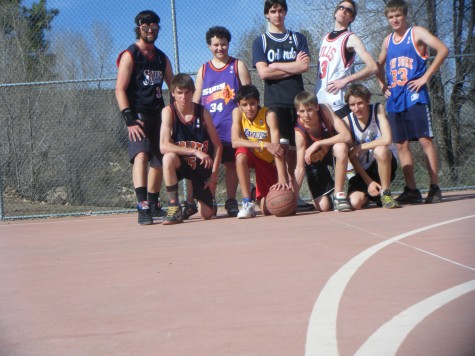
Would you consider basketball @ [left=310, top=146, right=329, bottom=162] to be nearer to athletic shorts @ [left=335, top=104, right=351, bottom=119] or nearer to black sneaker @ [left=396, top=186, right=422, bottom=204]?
athletic shorts @ [left=335, top=104, right=351, bottom=119]

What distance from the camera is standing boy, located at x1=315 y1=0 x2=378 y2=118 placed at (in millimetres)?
6754

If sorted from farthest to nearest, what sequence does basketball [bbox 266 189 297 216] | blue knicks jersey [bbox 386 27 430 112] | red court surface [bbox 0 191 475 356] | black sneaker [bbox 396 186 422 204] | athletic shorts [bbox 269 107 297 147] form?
black sneaker [bbox 396 186 422 204] < athletic shorts [bbox 269 107 297 147] < blue knicks jersey [bbox 386 27 430 112] < basketball [bbox 266 189 297 216] < red court surface [bbox 0 191 475 356]

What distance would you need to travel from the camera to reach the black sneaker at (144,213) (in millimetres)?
6641

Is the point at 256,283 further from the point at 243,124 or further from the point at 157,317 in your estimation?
the point at 243,124

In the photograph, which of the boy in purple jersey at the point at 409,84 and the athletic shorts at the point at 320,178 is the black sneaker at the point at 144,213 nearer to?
the athletic shorts at the point at 320,178

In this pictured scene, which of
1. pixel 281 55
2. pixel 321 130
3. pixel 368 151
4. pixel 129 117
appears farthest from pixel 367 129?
pixel 129 117

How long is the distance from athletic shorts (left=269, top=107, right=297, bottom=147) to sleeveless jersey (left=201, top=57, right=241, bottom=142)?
44 centimetres

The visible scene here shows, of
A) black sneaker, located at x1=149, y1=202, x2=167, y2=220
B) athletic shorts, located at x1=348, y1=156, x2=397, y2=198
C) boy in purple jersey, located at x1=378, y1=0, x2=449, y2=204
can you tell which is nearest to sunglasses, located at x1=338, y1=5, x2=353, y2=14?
boy in purple jersey, located at x1=378, y1=0, x2=449, y2=204

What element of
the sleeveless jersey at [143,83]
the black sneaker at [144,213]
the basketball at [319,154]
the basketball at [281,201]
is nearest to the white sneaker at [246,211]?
the basketball at [281,201]

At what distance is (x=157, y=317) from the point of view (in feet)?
9.30

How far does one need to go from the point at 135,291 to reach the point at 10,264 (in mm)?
1592

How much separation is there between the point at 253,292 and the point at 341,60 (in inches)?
163

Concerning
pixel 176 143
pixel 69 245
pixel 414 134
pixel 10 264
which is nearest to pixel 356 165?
pixel 414 134

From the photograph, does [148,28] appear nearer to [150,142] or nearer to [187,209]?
[150,142]
